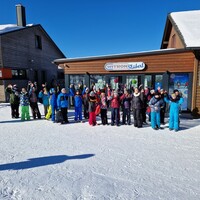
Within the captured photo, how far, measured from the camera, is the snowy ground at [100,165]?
2.96 m

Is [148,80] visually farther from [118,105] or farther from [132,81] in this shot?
[118,105]

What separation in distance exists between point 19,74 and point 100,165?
15.8 metres

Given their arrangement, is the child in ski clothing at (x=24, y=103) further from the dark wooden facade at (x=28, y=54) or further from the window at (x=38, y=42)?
the window at (x=38, y=42)

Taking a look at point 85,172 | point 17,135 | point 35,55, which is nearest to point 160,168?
point 85,172

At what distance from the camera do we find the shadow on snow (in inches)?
150

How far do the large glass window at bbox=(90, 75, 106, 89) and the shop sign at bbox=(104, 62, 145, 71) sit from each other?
2.57 ft

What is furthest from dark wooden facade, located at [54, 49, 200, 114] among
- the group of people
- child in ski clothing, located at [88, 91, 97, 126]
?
child in ski clothing, located at [88, 91, 97, 126]

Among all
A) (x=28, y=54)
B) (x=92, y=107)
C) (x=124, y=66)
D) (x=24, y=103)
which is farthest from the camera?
(x=28, y=54)

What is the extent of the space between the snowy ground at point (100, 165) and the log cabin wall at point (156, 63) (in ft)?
11.8

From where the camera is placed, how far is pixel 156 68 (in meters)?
9.05

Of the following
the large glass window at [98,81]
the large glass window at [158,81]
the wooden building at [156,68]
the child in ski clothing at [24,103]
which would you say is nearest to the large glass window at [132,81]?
the wooden building at [156,68]

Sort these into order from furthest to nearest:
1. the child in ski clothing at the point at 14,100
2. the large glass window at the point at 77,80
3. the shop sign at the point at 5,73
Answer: the shop sign at the point at 5,73 → the large glass window at the point at 77,80 → the child in ski clothing at the point at 14,100

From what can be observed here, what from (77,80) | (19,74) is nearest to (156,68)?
(77,80)

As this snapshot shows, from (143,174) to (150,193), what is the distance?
0.59m
